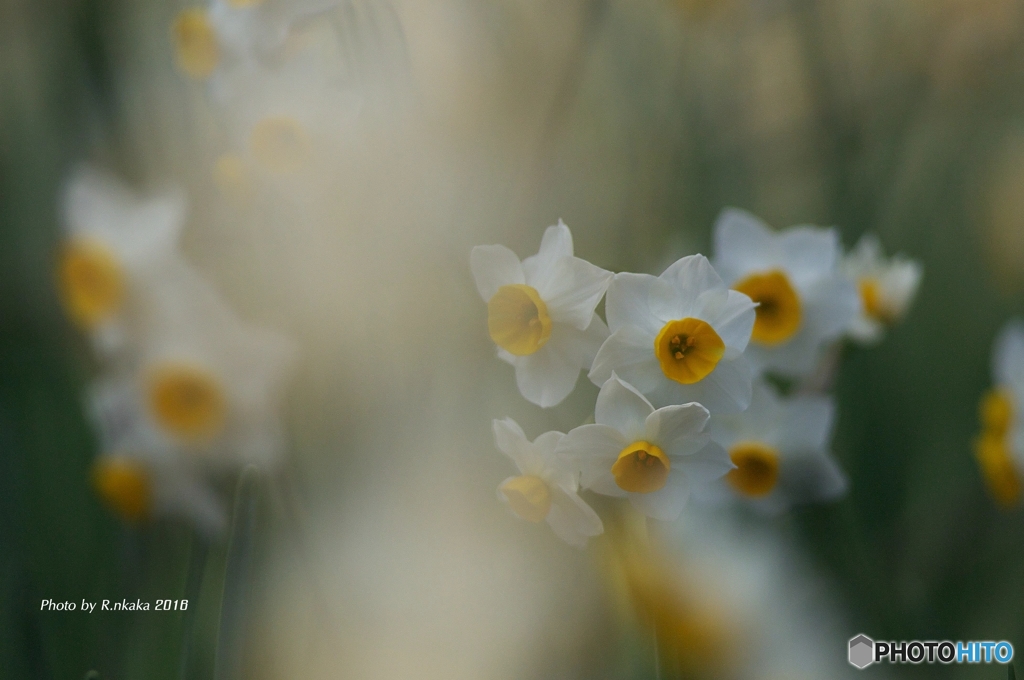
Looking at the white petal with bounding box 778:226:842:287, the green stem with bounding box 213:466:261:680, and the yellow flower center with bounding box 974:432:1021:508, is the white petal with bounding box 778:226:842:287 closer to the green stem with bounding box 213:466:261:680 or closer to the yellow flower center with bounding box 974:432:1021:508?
the yellow flower center with bounding box 974:432:1021:508

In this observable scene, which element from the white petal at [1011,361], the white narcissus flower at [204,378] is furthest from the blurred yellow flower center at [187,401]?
the white petal at [1011,361]

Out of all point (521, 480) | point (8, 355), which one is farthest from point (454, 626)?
point (8, 355)

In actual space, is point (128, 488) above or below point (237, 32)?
below

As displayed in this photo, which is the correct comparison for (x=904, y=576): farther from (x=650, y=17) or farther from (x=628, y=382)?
(x=650, y=17)

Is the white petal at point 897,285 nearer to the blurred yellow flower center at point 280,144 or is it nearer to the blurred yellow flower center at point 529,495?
the blurred yellow flower center at point 529,495

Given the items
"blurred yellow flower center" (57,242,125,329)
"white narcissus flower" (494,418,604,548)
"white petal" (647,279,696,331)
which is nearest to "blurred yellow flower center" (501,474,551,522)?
"white narcissus flower" (494,418,604,548)

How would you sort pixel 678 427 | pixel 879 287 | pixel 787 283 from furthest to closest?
1. pixel 879 287
2. pixel 787 283
3. pixel 678 427

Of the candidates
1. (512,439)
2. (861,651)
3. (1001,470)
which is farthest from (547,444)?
(1001,470)

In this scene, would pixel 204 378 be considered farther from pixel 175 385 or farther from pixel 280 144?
pixel 280 144
